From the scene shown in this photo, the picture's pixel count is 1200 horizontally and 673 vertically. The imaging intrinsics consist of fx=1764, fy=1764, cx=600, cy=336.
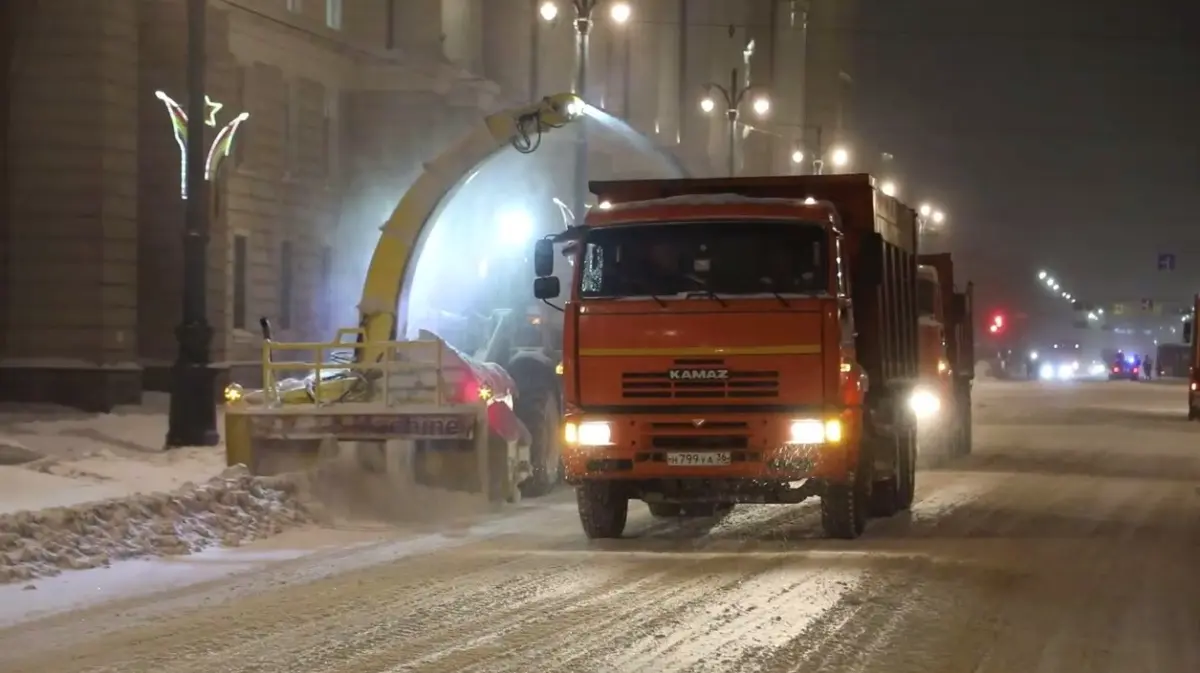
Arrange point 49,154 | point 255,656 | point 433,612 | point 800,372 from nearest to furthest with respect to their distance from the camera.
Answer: point 255,656 → point 433,612 → point 800,372 → point 49,154

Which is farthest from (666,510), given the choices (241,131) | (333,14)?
(333,14)

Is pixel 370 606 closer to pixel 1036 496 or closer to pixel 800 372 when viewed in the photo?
pixel 800 372

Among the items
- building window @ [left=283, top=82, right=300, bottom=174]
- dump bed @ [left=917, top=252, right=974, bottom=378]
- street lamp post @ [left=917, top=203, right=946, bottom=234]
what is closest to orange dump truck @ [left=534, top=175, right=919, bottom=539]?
dump bed @ [left=917, top=252, right=974, bottom=378]

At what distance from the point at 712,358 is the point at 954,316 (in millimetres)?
16261

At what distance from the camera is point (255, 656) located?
982 centimetres

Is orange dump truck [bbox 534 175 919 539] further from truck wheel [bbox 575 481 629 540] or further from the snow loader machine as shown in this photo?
the snow loader machine

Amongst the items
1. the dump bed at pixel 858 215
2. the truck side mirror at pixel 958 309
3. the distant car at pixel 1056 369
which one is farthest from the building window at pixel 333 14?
the distant car at pixel 1056 369

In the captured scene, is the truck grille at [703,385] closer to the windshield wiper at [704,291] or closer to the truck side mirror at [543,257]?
the windshield wiper at [704,291]

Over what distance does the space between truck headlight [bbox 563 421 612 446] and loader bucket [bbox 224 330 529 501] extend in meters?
2.91

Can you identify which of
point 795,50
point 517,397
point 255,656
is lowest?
point 255,656

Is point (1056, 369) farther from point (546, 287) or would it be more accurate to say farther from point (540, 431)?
point (546, 287)

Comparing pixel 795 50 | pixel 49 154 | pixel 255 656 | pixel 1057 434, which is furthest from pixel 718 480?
pixel 795 50

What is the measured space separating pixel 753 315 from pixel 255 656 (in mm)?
6090

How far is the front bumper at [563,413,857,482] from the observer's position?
47.8 feet
